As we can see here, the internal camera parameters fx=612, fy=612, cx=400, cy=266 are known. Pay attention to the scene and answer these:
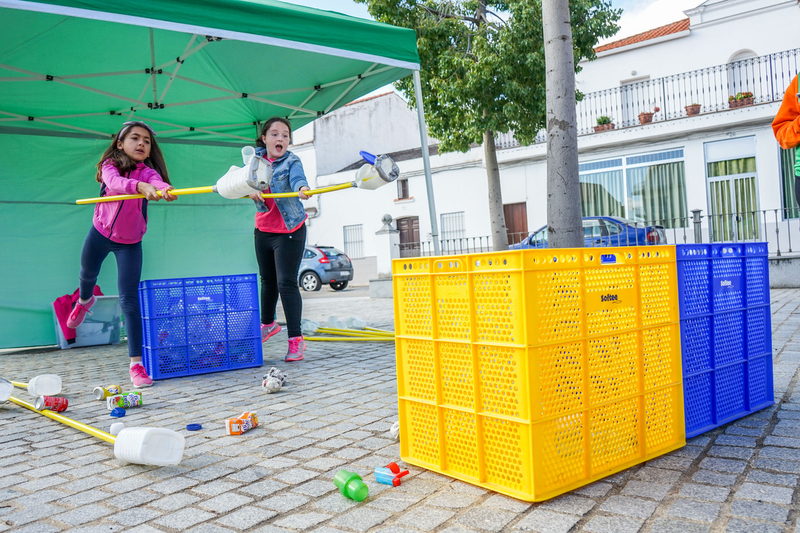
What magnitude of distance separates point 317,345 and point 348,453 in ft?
13.1

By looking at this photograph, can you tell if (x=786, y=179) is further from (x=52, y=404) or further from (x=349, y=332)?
(x=52, y=404)

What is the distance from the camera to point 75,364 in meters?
6.06

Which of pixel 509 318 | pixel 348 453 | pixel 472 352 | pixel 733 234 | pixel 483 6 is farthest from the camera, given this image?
pixel 733 234

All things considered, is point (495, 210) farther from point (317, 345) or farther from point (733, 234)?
point (317, 345)

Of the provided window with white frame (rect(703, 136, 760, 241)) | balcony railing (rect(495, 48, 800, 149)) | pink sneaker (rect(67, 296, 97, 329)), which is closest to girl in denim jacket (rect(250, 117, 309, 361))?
pink sneaker (rect(67, 296, 97, 329))

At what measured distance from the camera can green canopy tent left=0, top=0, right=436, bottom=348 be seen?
4.61 meters

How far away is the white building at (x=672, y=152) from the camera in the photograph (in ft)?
59.5

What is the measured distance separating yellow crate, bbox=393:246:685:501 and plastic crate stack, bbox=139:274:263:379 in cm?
310

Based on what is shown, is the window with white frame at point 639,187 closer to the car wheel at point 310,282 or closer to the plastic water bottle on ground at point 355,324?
the car wheel at point 310,282

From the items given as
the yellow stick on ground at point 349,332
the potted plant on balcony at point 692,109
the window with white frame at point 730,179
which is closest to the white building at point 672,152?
the window with white frame at point 730,179

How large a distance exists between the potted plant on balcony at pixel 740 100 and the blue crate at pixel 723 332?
698 inches

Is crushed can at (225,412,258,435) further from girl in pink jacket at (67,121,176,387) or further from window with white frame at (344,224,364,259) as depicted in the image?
window with white frame at (344,224,364,259)

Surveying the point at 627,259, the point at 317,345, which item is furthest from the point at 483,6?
the point at 627,259

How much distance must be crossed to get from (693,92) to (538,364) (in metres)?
21.3
